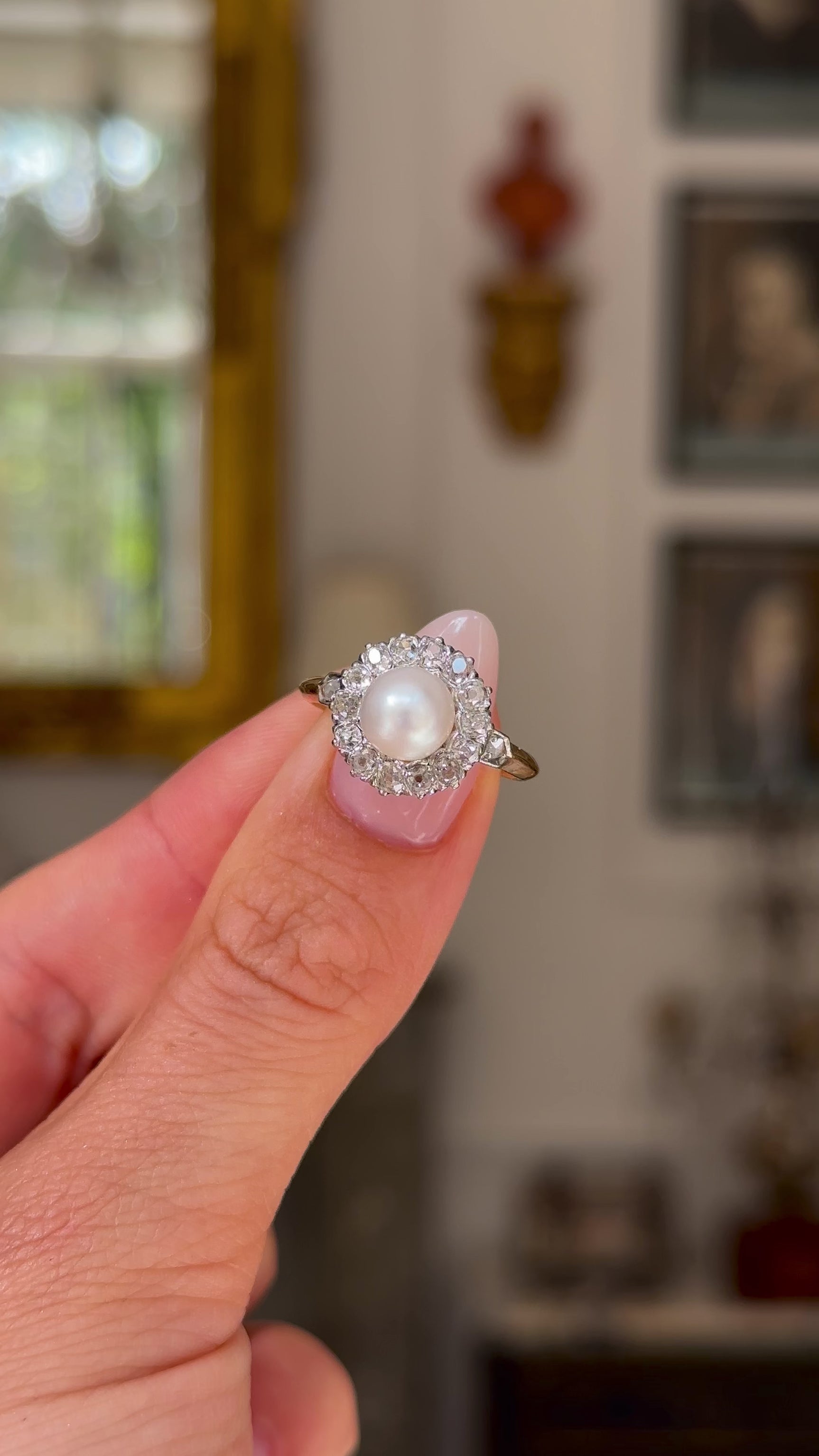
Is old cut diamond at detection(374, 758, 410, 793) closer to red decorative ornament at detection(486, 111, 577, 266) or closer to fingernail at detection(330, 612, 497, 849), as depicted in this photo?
fingernail at detection(330, 612, 497, 849)

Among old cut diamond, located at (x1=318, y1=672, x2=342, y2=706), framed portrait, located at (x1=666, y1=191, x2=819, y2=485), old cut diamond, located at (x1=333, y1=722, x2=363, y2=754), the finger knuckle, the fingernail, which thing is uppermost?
framed portrait, located at (x1=666, y1=191, x2=819, y2=485)

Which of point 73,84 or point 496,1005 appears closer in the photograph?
point 73,84

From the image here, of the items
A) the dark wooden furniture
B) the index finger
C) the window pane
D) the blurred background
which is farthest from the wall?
the index finger

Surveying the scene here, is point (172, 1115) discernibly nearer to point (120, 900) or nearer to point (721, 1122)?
point (120, 900)

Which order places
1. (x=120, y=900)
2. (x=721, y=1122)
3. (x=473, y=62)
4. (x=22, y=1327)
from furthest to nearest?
(x=721, y=1122) < (x=473, y=62) < (x=120, y=900) < (x=22, y=1327)

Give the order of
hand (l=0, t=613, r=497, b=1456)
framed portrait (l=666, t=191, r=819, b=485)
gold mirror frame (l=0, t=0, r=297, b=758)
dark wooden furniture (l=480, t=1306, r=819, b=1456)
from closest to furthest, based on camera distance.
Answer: hand (l=0, t=613, r=497, b=1456), dark wooden furniture (l=480, t=1306, r=819, b=1456), gold mirror frame (l=0, t=0, r=297, b=758), framed portrait (l=666, t=191, r=819, b=485)

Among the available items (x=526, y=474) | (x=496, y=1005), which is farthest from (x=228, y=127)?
(x=496, y=1005)

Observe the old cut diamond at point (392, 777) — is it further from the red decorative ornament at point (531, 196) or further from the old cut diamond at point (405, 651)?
the red decorative ornament at point (531, 196)
